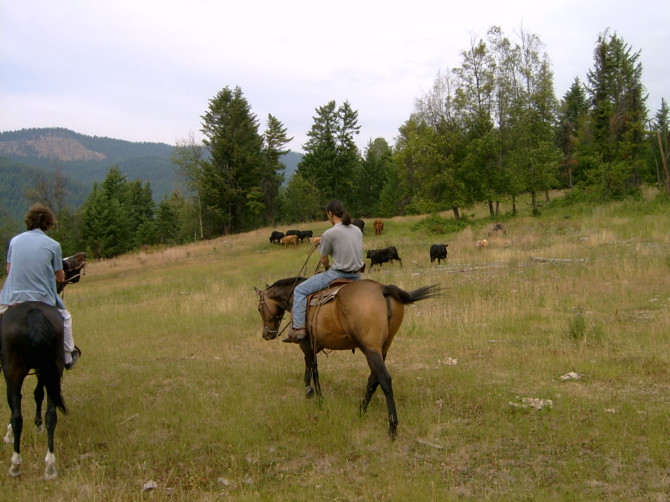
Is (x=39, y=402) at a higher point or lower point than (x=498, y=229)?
lower

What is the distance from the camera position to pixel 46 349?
5141mm

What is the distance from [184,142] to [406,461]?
57667mm

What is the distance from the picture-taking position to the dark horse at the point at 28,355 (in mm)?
5031

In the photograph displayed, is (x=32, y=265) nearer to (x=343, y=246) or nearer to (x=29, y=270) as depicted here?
(x=29, y=270)

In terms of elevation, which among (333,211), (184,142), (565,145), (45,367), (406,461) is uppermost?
(184,142)

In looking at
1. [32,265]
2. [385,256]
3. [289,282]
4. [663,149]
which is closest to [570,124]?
[663,149]

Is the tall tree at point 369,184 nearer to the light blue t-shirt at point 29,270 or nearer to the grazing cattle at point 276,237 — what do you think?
the grazing cattle at point 276,237

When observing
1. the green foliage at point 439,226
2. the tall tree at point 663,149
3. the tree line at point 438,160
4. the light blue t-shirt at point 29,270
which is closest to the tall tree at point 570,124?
the tree line at point 438,160

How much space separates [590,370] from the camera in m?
7.25

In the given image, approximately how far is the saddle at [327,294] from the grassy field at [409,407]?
1413 millimetres

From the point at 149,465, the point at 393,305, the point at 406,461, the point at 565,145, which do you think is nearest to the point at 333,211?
the point at 393,305

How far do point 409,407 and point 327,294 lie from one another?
5.95 feet

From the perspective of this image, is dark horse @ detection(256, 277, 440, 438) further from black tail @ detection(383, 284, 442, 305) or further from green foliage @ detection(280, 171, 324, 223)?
green foliage @ detection(280, 171, 324, 223)

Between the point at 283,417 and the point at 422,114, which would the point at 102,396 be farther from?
the point at 422,114
